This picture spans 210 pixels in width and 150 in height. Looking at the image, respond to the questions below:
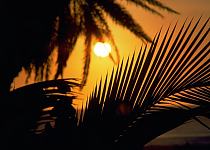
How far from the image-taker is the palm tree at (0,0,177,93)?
10.8 feet

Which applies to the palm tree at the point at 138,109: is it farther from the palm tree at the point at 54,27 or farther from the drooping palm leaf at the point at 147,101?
the palm tree at the point at 54,27

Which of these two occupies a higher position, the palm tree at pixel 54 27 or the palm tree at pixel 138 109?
the palm tree at pixel 54 27

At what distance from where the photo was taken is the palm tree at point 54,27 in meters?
3.29

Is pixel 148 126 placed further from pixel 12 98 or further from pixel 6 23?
pixel 6 23

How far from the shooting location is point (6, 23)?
3.25m

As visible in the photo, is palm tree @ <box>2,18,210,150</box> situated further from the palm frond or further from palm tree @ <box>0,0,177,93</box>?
palm tree @ <box>0,0,177,93</box>

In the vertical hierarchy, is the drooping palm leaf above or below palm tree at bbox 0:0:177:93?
below

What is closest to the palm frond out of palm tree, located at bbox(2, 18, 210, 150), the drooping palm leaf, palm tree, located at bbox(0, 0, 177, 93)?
palm tree, located at bbox(2, 18, 210, 150)

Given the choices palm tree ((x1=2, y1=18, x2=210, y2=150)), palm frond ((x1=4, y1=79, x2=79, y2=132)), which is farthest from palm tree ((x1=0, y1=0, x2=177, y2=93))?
palm tree ((x1=2, y1=18, x2=210, y2=150))

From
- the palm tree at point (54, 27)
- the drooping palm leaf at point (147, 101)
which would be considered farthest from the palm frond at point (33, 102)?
the palm tree at point (54, 27)

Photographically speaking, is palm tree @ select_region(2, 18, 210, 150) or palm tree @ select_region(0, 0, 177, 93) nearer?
palm tree @ select_region(2, 18, 210, 150)

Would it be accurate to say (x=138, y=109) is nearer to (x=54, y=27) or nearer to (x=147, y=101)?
(x=147, y=101)

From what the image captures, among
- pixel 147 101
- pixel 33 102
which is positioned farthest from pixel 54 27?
pixel 147 101

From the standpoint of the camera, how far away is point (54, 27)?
13.9 feet
